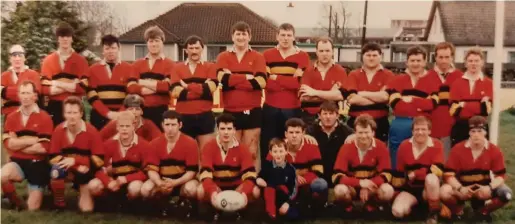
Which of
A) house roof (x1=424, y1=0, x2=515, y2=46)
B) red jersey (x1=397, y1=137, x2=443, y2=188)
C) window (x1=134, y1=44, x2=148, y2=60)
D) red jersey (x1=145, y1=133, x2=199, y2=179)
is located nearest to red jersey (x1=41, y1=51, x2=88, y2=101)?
red jersey (x1=145, y1=133, x2=199, y2=179)

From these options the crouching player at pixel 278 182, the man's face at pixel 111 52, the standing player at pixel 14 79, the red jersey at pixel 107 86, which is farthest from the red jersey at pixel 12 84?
the crouching player at pixel 278 182

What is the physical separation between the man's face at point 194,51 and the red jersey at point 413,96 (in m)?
1.71

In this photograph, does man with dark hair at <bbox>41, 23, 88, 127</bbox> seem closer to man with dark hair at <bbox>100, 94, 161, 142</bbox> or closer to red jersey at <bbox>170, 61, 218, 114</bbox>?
man with dark hair at <bbox>100, 94, 161, 142</bbox>

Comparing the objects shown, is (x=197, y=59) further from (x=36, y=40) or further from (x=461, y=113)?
(x=36, y=40)

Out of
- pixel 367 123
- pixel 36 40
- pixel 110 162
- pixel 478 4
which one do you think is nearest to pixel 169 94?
pixel 110 162

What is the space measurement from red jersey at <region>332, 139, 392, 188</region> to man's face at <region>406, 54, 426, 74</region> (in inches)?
30.3

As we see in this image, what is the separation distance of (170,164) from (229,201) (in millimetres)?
623

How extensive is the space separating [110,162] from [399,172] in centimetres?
244

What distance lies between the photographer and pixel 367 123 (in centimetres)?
459

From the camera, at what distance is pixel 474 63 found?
4.95m

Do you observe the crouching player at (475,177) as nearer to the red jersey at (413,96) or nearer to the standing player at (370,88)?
the red jersey at (413,96)

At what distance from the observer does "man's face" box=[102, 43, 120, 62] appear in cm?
544

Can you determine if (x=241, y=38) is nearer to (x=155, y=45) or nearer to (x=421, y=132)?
(x=155, y=45)

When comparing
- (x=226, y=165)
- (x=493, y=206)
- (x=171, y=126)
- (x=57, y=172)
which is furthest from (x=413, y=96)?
(x=57, y=172)
